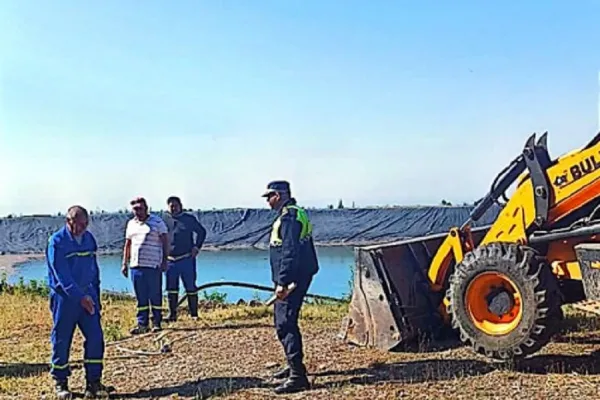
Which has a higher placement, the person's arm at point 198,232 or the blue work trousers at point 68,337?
the person's arm at point 198,232

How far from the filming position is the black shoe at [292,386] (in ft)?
22.7

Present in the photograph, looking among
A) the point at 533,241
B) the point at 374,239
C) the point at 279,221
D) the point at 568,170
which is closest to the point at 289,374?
the point at 279,221

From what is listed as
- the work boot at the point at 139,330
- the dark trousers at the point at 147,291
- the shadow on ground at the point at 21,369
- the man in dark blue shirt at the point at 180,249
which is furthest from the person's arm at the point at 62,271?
the man in dark blue shirt at the point at 180,249

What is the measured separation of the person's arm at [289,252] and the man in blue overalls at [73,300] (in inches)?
65.9

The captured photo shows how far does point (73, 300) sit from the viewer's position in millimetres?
6992

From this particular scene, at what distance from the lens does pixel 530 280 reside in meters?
7.28

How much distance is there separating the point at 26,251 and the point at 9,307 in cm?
1137

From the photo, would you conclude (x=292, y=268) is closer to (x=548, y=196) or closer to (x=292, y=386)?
(x=292, y=386)

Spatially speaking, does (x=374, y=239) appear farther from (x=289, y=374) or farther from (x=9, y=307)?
(x=289, y=374)

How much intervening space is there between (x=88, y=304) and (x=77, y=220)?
72 centimetres

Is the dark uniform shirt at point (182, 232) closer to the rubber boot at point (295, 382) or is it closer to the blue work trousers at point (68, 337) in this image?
the blue work trousers at point (68, 337)

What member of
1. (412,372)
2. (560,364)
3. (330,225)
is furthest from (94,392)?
(330,225)

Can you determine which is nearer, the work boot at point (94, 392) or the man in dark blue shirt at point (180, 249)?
the work boot at point (94, 392)

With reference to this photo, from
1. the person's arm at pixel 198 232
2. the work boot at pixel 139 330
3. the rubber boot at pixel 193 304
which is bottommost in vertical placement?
the work boot at pixel 139 330
